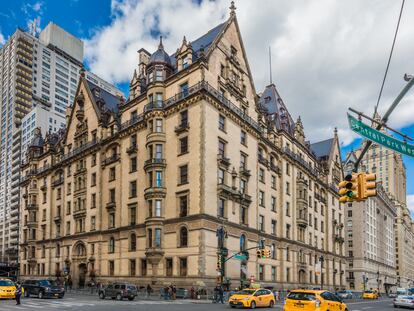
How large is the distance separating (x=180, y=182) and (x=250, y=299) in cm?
1936

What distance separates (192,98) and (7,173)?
12362 centimetres

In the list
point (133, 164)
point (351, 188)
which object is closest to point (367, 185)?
point (351, 188)

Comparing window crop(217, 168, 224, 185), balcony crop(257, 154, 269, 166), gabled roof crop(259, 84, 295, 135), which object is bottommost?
window crop(217, 168, 224, 185)

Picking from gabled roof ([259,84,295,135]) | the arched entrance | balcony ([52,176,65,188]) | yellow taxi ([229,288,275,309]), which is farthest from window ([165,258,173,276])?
balcony ([52,176,65,188])

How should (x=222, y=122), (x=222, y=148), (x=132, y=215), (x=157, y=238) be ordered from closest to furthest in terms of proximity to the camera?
1. (x=157, y=238)
2. (x=222, y=148)
3. (x=222, y=122)
4. (x=132, y=215)

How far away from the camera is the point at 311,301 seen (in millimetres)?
22266

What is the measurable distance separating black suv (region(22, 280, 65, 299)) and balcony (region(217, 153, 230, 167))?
833 inches

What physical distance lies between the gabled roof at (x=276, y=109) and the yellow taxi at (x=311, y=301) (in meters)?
47.7

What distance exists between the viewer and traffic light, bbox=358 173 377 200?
1600cm

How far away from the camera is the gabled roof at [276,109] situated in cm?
7153

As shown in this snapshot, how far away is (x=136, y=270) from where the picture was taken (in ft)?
173

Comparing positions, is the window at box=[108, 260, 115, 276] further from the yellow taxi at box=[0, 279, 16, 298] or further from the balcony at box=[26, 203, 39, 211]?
the balcony at box=[26, 203, 39, 211]

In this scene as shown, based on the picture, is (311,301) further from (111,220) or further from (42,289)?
(111,220)

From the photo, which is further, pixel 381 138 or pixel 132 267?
pixel 132 267
